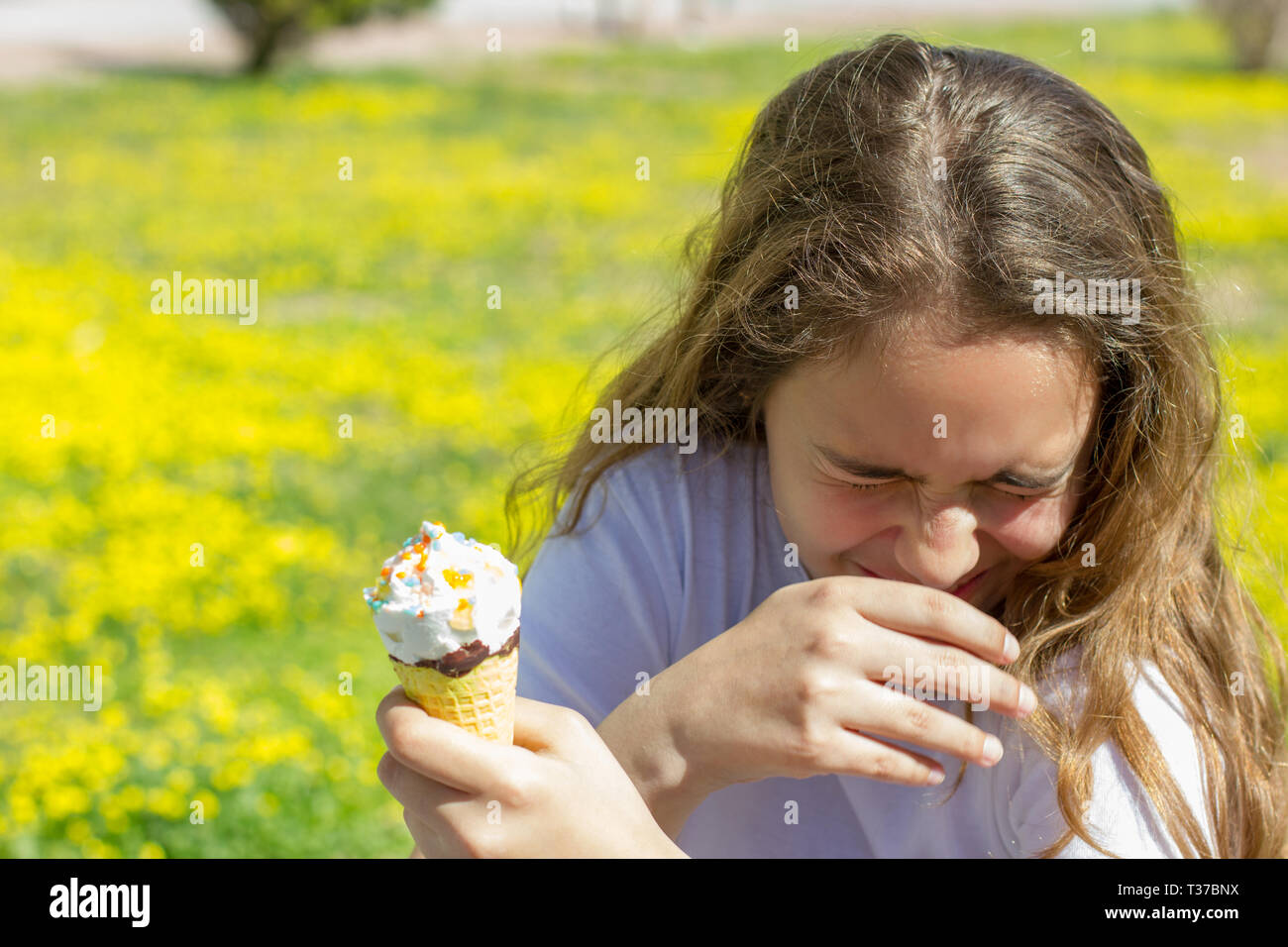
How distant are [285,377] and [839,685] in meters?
5.45

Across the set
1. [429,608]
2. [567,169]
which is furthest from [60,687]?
[567,169]

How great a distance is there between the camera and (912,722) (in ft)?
4.62

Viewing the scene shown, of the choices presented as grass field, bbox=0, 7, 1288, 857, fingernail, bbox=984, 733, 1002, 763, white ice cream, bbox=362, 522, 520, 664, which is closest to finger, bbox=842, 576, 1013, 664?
fingernail, bbox=984, 733, 1002, 763

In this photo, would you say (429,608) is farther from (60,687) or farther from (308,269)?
(308,269)

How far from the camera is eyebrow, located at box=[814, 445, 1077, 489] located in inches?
60.1

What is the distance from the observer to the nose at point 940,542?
1.54 metres

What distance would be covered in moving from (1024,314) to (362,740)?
2.43 meters

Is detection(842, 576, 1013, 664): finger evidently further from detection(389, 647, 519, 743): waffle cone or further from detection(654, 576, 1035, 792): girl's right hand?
detection(389, 647, 519, 743): waffle cone

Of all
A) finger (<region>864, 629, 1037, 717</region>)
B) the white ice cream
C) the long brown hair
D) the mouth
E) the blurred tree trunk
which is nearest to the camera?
the white ice cream

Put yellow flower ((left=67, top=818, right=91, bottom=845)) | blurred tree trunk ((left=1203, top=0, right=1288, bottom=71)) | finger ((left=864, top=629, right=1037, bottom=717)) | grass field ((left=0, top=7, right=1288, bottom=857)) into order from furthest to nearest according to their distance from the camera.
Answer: blurred tree trunk ((left=1203, top=0, right=1288, bottom=71)) < grass field ((left=0, top=7, right=1288, bottom=857)) < yellow flower ((left=67, top=818, right=91, bottom=845)) < finger ((left=864, top=629, right=1037, bottom=717))

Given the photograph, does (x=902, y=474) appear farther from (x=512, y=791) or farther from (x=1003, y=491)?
(x=512, y=791)

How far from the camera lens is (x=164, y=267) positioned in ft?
28.8

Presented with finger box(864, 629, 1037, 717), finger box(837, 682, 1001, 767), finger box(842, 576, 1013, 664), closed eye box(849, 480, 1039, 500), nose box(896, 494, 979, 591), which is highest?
closed eye box(849, 480, 1039, 500)

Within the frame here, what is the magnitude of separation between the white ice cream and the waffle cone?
2 centimetres
